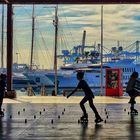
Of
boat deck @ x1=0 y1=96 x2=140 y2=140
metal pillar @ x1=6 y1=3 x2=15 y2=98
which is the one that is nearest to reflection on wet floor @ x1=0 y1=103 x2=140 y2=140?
boat deck @ x1=0 y1=96 x2=140 y2=140

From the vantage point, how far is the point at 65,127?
16.8m

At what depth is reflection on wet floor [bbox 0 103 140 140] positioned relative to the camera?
14.5m

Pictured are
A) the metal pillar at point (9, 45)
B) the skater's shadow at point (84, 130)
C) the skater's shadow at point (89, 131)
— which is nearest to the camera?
the skater's shadow at point (84, 130)

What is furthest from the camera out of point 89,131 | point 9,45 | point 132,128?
point 9,45

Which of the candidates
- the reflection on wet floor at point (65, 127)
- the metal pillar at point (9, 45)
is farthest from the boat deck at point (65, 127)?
the metal pillar at point (9, 45)

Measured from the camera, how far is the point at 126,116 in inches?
831

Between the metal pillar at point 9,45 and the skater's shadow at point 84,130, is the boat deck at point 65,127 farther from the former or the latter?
the metal pillar at point 9,45

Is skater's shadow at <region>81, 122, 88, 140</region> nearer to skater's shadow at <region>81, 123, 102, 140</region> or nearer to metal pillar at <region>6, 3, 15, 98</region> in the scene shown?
skater's shadow at <region>81, 123, 102, 140</region>

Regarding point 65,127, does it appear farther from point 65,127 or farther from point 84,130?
point 84,130

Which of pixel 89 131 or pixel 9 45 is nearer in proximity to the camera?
pixel 89 131

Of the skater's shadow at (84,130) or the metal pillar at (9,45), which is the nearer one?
the skater's shadow at (84,130)

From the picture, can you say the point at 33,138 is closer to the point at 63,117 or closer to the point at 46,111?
the point at 63,117

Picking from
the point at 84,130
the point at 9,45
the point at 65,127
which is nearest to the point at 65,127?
the point at 65,127

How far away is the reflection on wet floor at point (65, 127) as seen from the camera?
14.5 m
